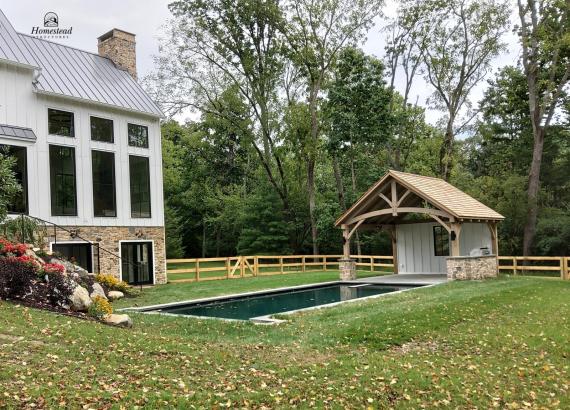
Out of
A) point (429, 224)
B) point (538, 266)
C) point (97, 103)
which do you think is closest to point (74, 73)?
point (97, 103)

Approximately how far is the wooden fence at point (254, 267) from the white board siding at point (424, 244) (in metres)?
1.17

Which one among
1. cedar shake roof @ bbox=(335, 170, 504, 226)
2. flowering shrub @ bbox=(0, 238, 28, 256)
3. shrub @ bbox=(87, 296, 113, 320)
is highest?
cedar shake roof @ bbox=(335, 170, 504, 226)

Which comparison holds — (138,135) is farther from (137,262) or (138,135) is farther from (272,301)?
(272,301)

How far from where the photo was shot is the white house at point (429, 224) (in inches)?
684

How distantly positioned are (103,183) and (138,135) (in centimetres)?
265

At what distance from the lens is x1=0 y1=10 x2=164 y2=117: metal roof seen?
16984 millimetres

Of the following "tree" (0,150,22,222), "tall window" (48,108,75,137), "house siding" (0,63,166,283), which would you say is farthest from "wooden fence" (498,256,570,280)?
"tree" (0,150,22,222)

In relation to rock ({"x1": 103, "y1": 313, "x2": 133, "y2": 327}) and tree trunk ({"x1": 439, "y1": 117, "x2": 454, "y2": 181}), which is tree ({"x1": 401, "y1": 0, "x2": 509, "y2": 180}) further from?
rock ({"x1": 103, "y1": 313, "x2": 133, "y2": 327})

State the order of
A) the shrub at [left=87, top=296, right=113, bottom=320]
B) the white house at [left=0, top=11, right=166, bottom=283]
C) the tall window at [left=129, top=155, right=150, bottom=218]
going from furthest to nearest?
1. the tall window at [left=129, top=155, right=150, bottom=218]
2. the white house at [left=0, top=11, right=166, bottom=283]
3. the shrub at [left=87, top=296, right=113, bottom=320]

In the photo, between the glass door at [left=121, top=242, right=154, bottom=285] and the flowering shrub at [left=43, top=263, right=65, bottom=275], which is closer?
the flowering shrub at [left=43, top=263, right=65, bottom=275]

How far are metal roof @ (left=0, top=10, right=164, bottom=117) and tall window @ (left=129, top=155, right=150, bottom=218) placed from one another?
2015mm

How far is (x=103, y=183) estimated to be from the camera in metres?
18.2

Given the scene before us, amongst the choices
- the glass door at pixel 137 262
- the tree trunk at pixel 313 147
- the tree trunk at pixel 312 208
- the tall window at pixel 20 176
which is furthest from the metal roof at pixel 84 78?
the tree trunk at pixel 312 208

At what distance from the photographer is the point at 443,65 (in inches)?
1099
